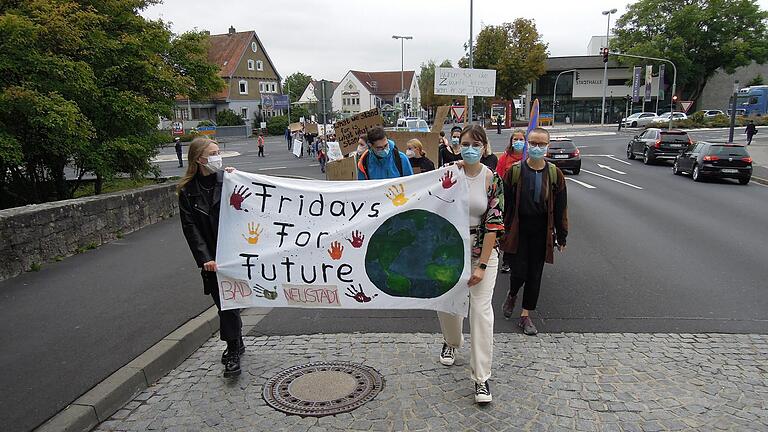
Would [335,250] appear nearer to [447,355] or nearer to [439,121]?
[447,355]

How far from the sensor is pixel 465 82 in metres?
18.4

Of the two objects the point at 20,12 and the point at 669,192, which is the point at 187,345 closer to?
the point at 20,12

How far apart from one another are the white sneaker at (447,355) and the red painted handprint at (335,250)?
1253mm

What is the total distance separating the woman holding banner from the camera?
14.4 feet

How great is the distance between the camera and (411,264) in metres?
4.27

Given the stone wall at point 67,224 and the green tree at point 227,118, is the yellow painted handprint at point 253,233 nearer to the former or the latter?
the stone wall at point 67,224

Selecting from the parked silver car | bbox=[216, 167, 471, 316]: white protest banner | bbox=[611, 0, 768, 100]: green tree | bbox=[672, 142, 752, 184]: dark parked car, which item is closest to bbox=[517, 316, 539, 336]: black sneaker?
bbox=[216, 167, 471, 316]: white protest banner

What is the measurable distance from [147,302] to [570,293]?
5.02 metres

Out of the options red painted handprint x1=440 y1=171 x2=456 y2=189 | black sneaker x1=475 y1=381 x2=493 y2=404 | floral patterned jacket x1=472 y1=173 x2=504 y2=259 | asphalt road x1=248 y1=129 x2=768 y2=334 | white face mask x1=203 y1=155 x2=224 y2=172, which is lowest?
asphalt road x1=248 y1=129 x2=768 y2=334

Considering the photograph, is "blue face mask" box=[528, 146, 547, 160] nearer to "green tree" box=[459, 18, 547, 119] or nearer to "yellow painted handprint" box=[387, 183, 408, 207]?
"yellow painted handprint" box=[387, 183, 408, 207]

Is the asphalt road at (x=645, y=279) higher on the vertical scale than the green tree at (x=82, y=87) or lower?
lower

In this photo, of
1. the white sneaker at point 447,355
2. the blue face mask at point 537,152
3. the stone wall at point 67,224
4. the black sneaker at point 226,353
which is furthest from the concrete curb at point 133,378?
the blue face mask at point 537,152

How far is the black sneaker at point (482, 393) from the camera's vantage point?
3.91 meters

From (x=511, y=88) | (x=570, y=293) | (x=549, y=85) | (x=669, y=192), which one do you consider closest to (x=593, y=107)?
(x=549, y=85)
